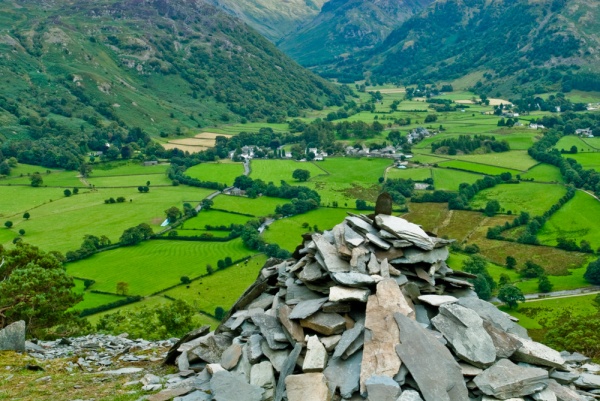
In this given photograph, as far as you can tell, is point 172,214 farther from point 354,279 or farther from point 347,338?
point 347,338

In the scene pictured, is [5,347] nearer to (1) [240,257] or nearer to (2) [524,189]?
(1) [240,257]

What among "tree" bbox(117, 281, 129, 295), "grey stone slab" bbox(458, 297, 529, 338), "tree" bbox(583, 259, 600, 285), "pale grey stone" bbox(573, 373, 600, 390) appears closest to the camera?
"pale grey stone" bbox(573, 373, 600, 390)

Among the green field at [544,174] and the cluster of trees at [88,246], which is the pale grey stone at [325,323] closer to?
the cluster of trees at [88,246]

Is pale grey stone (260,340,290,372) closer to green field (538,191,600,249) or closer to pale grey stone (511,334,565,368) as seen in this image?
pale grey stone (511,334,565,368)

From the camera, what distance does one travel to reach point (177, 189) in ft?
482

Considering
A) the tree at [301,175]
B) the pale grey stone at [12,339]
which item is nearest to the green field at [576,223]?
the tree at [301,175]

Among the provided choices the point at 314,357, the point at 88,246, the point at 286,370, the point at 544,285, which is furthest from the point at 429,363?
the point at 88,246

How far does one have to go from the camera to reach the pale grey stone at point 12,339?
31828 millimetres

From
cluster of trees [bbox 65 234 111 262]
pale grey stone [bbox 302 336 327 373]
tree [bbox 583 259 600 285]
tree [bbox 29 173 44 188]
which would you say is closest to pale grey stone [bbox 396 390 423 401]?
pale grey stone [bbox 302 336 327 373]

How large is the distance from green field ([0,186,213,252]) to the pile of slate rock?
8500 cm

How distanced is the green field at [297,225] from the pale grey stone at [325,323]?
76175 millimetres

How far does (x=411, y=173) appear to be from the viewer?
159250 mm

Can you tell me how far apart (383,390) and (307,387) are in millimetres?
2930

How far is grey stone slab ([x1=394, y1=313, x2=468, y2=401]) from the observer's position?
742 inches
